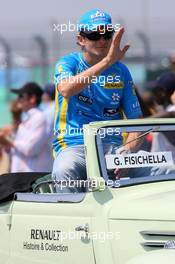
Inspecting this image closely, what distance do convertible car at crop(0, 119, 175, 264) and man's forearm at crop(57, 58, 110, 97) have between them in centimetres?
50

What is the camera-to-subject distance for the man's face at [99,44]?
7.42 meters

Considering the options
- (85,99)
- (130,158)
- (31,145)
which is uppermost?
(31,145)

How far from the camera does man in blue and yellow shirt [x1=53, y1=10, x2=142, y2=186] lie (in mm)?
7191

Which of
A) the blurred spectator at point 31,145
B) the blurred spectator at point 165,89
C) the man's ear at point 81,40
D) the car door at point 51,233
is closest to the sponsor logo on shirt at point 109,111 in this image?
the man's ear at point 81,40

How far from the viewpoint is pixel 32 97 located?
38.7 ft

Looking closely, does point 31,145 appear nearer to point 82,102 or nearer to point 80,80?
point 82,102

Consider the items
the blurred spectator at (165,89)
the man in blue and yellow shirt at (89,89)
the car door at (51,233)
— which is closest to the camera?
the car door at (51,233)

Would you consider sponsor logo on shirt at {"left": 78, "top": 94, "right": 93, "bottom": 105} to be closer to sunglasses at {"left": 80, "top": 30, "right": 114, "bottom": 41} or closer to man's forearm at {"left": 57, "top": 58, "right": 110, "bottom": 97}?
man's forearm at {"left": 57, "top": 58, "right": 110, "bottom": 97}

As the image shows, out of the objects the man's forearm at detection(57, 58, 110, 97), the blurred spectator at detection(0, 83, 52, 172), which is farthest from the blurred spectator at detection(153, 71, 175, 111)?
the man's forearm at detection(57, 58, 110, 97)

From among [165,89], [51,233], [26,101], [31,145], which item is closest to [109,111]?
[51,233]

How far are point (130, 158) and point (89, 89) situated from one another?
0.90m

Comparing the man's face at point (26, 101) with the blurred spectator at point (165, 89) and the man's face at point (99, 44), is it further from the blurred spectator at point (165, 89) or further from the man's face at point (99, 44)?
the man's face at point (99, 44)

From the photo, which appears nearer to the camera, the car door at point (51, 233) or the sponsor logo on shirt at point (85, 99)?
the car door at point (51, 233)

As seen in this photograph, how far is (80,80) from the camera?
703 cm
